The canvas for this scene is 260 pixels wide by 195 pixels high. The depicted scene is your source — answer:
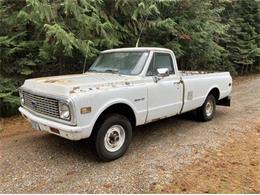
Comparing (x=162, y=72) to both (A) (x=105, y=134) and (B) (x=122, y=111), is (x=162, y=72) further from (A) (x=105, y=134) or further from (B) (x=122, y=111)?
(A) (x=105, y=134)

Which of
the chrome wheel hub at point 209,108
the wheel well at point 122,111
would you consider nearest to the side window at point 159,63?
the wheel well at point 122,111

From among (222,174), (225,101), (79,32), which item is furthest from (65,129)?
(225,101)

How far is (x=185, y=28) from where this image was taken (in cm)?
1024

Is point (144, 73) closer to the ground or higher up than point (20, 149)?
higher up

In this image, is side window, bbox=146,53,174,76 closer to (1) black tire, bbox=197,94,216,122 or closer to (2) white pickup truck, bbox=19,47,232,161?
(2) white pickup truck, bbox=19,47,232,161

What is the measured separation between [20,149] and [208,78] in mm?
4378

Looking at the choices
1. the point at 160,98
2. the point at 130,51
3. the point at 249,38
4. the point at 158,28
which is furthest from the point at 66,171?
the point at 249,38

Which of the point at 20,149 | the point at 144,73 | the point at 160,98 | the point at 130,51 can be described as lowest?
the point at 20,149

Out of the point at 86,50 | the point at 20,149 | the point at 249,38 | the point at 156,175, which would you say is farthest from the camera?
the point at 249,38

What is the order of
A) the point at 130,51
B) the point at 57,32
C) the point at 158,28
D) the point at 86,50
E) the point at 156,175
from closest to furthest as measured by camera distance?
the point at 156,175 → the point at 130,51 → the point at 57,32 → the point at 86,50 → the point at 158,28

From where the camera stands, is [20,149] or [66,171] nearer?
[66,171]

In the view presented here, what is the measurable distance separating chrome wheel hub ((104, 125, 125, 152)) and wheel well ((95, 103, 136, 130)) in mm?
250

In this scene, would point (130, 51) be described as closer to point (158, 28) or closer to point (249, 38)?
point (158, 28)

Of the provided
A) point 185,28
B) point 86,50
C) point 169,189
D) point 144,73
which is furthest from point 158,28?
point 169,189
